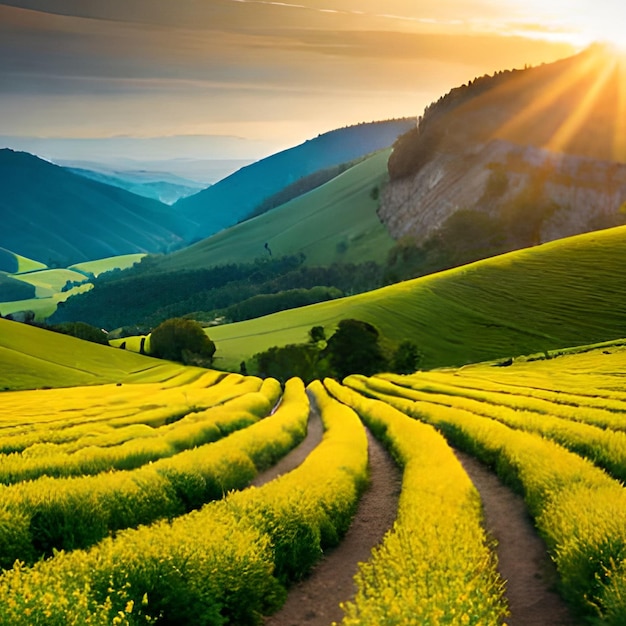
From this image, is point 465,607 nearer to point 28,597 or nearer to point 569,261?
point 28,597

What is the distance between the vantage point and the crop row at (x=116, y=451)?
18984 mm

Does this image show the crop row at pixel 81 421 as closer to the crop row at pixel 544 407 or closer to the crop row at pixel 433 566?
the crop row at pixel 433 566

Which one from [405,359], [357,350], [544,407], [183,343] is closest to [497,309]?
[405,359]

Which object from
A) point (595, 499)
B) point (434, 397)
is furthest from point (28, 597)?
point (434, 397)

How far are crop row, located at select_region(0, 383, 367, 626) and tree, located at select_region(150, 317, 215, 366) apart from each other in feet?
360

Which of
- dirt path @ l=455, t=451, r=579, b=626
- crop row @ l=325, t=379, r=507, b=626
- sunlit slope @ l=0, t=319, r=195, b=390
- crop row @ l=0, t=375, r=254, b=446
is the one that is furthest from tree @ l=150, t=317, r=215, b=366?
crop row @ l=325, t=379, r=507, b=626

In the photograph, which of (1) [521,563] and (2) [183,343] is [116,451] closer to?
(1) [521,563]

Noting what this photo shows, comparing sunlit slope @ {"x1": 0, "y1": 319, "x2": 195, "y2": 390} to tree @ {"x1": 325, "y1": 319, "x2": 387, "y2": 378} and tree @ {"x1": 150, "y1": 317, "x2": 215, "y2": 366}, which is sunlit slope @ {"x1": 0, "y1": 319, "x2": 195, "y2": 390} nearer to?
tree @ {"x1": 150, "y1": 317, "x2": 215, "y2": 366}

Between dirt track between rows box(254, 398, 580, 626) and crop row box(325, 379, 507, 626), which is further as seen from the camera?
dirt track between rows box(254, 398, 580, 626)

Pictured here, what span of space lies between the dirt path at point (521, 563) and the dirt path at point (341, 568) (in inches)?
101

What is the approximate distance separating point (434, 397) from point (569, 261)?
9692cm

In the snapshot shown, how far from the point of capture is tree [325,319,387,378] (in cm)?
9819

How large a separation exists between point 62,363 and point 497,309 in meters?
76.8

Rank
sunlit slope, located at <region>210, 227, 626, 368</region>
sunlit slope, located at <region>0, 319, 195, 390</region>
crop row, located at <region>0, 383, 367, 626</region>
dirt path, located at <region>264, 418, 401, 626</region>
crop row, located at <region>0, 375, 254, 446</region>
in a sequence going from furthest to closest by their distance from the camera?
sunlit slope, located at <region>210, 227, 626, 368</region>
sunlit slope, located at <region>0, 319, 195, 390</region>
crop row, located at <region>0, 375, 254, 446</region>
dirt path, located at <region>264, 418, 401, 626</region>
crop row, located at <region>0, 383, 367, 626</region>
